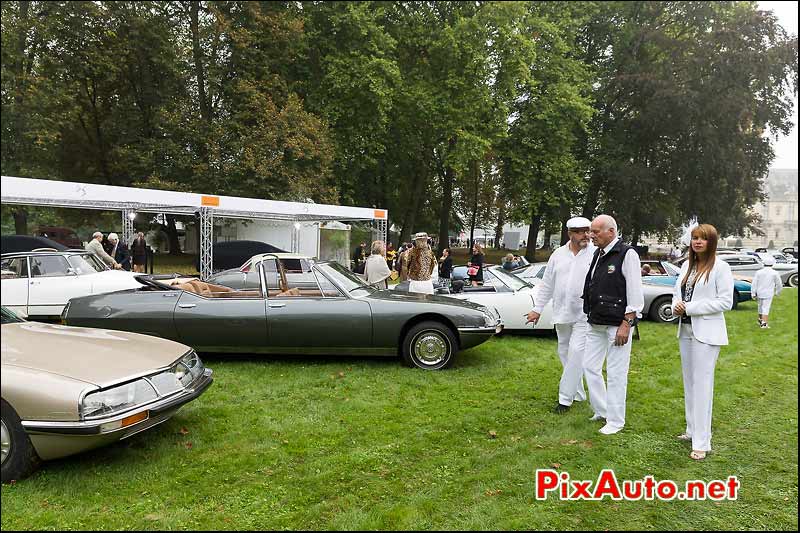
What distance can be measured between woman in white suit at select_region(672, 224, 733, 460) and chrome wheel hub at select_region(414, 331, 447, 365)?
114 inches

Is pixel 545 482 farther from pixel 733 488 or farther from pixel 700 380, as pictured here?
pixel 700 380

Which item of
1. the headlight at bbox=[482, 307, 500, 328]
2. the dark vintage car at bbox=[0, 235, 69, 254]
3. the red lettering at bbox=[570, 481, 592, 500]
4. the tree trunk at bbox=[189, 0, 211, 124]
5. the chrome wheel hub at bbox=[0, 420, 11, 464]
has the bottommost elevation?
the red lettering at bbox=[570, 481, 592, 500]

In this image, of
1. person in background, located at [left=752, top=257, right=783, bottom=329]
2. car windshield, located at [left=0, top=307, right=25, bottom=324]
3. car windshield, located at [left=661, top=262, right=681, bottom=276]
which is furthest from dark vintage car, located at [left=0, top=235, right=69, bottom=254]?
car windshield, located at [left=661, top=262, right=681, bottom=276]

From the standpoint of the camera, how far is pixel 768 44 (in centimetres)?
2438

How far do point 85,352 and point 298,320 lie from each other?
2823mm

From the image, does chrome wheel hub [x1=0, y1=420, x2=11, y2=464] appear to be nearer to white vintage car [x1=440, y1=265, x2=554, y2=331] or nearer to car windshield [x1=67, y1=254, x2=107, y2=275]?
white vintage car [x1=440, y1=265, x2=554, y2=331]

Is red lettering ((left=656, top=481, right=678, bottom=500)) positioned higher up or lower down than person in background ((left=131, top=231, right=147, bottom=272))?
lower down

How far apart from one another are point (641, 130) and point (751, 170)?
5.92 m

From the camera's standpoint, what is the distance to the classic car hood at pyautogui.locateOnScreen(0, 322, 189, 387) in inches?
131

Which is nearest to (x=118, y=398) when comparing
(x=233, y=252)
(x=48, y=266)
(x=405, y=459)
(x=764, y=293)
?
(x=405, y=459)

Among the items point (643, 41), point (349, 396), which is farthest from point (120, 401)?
point (643, 41)

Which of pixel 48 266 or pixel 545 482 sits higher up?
Answer: pixel 48 266

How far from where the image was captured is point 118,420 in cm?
336

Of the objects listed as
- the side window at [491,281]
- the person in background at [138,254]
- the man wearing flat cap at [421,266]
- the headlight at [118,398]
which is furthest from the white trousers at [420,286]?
the person in background at [138,254]
